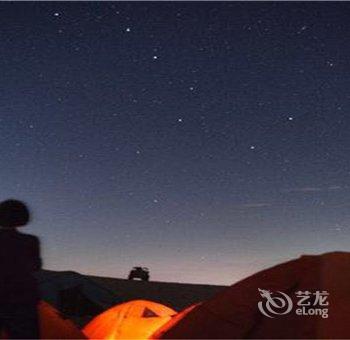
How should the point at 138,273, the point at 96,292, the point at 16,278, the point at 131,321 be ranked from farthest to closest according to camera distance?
1. the point at 138,273
2. the point at 96,292
3. the point at 131,321
4. the point at 16,278

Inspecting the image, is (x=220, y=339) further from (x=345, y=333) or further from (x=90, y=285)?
(x=90, y=285)

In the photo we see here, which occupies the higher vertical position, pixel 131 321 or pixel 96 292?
pixel 96 292

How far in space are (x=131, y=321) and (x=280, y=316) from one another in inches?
81.2

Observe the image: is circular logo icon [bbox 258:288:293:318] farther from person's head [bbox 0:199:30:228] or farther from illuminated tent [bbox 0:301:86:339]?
person's head [bbox 0:199:30:228]

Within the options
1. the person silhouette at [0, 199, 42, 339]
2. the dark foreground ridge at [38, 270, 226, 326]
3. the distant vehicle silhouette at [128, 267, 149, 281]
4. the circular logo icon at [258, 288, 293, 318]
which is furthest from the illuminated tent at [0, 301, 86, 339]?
the distant vehicle silhouette at [128, 267, 149, 281]

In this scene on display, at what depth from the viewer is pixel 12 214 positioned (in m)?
4.41

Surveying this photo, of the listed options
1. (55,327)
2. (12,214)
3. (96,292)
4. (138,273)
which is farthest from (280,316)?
(138,273)

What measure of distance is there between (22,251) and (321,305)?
344cm

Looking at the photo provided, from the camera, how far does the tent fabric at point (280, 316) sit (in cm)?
657

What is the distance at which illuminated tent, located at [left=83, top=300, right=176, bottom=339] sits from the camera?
7723 mm

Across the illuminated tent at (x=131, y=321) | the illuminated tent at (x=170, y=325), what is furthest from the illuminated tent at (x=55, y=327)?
the illuminated tent at (x=131, y=321)

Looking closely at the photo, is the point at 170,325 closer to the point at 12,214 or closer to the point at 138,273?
the point at 12,214

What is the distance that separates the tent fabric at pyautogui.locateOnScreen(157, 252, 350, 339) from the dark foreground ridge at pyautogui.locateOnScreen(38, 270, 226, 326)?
12.9ft

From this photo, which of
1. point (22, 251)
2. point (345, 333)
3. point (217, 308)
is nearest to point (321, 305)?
point (345, 333)
